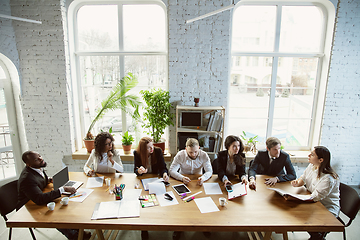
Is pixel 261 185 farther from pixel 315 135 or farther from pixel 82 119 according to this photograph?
pixel 82 119

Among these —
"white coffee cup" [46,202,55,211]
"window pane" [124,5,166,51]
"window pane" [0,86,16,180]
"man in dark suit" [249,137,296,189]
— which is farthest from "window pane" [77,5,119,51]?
"man in dark suit" [249,137,296,189]

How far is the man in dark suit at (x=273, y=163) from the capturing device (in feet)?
10.1

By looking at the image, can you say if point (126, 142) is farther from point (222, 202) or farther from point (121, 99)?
point (222, 202)

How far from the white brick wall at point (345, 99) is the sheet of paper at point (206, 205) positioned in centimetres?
305

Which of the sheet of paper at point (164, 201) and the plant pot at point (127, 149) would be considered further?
the plant pot at point (127, 149)

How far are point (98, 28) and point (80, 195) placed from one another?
3194 mm

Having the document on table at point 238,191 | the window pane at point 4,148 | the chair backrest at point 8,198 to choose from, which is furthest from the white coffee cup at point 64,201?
the window pane at point 4,148

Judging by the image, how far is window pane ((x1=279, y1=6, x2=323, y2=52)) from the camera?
4.32 meters

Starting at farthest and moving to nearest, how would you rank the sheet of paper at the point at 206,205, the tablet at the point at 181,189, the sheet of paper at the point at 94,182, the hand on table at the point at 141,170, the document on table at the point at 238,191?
the hand on table at the point at 141,170, the sheet of paper at the point at 94,182, the tablet at the point at 181,189, the document on table at the point at 238,191, the sheet of paper at the point at 206,205

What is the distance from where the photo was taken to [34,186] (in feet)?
8.18

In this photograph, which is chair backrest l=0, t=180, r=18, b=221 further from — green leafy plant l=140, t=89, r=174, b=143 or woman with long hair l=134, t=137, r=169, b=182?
green leafy plant l=140, t=89, r=174, b=143

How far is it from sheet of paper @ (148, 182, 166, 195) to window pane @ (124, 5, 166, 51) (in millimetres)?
2724

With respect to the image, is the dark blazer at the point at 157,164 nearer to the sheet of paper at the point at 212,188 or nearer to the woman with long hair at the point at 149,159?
the woman with long hair at the point at 149,159

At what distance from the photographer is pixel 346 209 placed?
2.66 m
